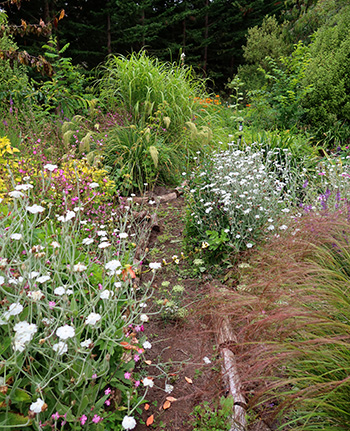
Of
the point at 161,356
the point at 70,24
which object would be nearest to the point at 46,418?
the point at 161,356

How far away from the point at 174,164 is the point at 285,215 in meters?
2.31

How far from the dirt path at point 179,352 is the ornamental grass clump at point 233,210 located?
39 cm

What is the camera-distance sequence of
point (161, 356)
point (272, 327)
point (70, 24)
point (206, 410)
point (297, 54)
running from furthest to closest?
point (70, 24) → point (297, 54) → point (161, 356) → point (206, 410) → point (272, 327)

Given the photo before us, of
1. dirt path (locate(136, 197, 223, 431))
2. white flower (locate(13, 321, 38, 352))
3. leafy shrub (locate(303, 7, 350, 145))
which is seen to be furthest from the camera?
leafy shrub (locate(303, 7, 350, 145))

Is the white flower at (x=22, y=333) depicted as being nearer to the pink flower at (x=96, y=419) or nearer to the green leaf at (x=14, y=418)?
the green leaf at (x=14, y=418)

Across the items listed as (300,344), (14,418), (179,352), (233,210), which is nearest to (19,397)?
(14,418)

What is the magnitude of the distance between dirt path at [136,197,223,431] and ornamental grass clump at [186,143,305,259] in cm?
39

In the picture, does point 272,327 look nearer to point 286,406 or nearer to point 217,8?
point 286,406

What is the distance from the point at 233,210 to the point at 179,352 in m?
1.38

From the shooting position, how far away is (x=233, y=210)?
3088 mm

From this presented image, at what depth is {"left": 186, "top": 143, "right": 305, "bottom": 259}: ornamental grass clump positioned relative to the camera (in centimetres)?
307

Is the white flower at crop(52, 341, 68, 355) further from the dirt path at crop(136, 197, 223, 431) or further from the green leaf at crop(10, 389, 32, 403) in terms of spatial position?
the dirt path at crop(136, 197, 223, 431)

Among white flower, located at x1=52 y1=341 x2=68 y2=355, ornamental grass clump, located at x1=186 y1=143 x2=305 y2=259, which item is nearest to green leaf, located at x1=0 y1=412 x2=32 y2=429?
white flower, located at x1=52 y1=341 x2=68 y2=355

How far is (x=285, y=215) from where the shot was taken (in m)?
3.20
